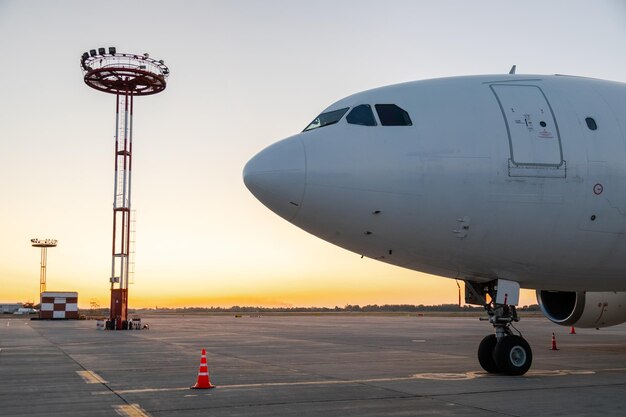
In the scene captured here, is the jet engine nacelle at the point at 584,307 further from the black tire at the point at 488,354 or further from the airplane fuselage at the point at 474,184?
the black tire at the point at 488,354

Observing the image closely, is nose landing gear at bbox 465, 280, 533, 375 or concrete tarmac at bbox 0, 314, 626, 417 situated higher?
nose landing gear at bbox 465, 280, 533, 375

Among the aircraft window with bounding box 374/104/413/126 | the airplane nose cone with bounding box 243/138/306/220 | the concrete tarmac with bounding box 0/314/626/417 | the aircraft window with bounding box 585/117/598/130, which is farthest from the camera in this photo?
the aircraft window with bounding box 585/117/598/130

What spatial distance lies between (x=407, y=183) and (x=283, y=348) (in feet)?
39.1

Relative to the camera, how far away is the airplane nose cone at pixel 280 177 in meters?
10.8

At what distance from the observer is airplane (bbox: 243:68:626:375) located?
10961 millimetres

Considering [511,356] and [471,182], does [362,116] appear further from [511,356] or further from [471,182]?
[511,356]

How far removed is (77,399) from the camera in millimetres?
10383

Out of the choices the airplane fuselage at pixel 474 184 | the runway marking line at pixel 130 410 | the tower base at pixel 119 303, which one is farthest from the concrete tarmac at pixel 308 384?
the tower base at pixel 119 303

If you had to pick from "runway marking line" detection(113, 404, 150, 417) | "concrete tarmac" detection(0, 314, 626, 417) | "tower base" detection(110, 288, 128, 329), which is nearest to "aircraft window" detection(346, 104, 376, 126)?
"concrete tarmac" detection(0, 314, 626, 417)

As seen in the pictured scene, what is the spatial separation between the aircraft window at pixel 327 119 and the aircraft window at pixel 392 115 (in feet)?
1.97

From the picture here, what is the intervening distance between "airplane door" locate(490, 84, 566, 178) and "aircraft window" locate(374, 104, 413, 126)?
1.75m

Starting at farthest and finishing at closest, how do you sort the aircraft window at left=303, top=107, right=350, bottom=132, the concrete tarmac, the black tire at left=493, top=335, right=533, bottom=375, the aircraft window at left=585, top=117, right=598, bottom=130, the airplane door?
the black tire at left=493, top=335, right=533, bottom=375 < the aircraft window at left=585, top=117, right=598, bottom=130 < the aircraft window at left=303, top=107, right=350, bottom=132 < the airplane door < the concrete tarmac

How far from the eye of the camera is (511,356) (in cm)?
1258

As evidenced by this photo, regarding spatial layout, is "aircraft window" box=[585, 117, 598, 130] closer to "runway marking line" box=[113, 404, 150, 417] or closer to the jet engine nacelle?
the jet engine nacelle
